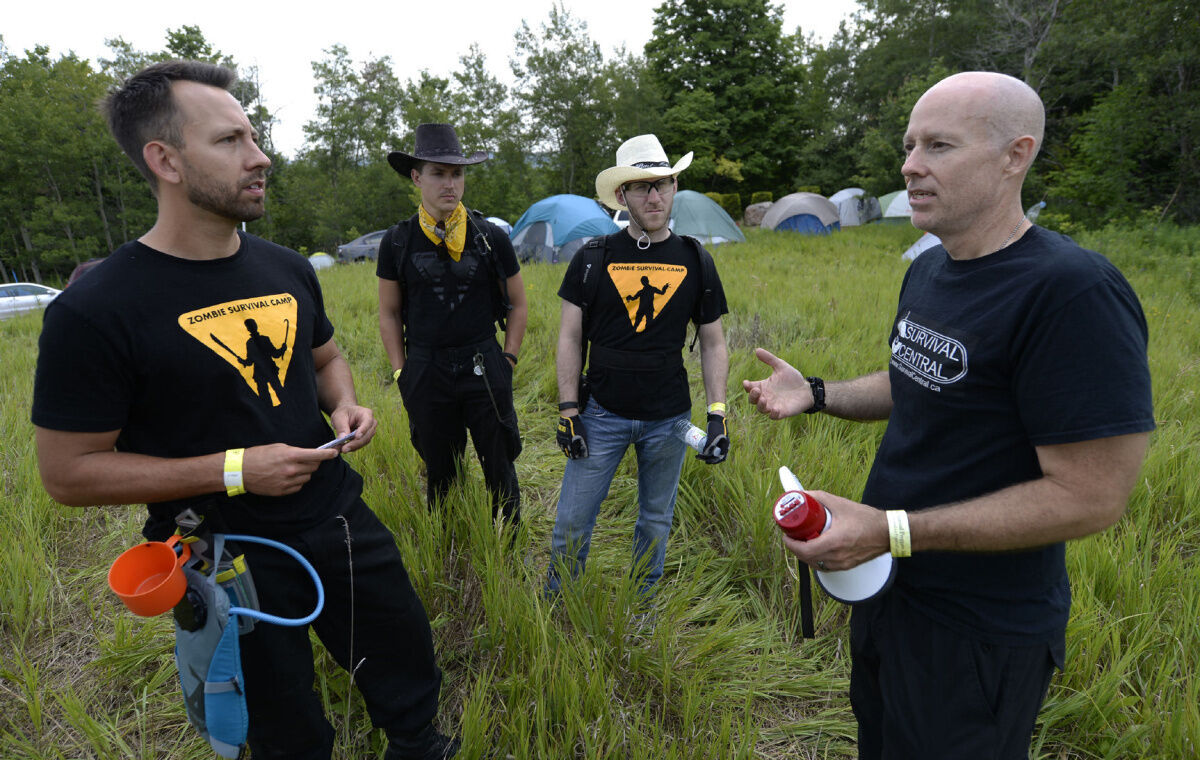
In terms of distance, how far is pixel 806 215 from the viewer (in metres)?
20.2

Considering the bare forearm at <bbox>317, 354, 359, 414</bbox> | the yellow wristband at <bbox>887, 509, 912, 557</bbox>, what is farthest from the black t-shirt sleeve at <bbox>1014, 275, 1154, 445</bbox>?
the bare forearm at <bbox>317, 354, 359, 414</bbox>

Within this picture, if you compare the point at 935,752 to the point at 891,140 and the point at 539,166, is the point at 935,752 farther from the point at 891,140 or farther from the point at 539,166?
the point at 539,166

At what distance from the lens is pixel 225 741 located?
1507 mm

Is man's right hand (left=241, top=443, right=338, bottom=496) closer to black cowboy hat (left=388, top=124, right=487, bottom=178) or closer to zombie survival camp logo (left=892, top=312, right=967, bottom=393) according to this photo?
zombie survival camp logo (left=892, top=312, right=967, bottom=393)

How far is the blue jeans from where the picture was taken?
2594 mm

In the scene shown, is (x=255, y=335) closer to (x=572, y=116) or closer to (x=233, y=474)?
(x=233, y=474)

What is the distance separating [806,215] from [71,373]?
21.4 meters

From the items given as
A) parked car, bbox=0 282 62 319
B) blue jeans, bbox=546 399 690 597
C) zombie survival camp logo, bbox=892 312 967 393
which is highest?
zombie survival camp logo, bbox=892 312 967 393

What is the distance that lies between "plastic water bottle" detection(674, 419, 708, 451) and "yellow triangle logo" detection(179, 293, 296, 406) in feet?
5.09

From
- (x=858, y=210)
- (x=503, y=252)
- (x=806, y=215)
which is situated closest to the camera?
(x=503, y=252)

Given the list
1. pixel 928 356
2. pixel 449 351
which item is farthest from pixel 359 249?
pixel 928 356

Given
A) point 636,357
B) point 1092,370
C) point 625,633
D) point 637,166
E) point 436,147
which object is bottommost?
point 625,633

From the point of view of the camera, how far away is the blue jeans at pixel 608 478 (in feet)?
8.51

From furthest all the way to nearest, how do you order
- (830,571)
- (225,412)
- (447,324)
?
(447,324) < (225,412) < (830,571)
